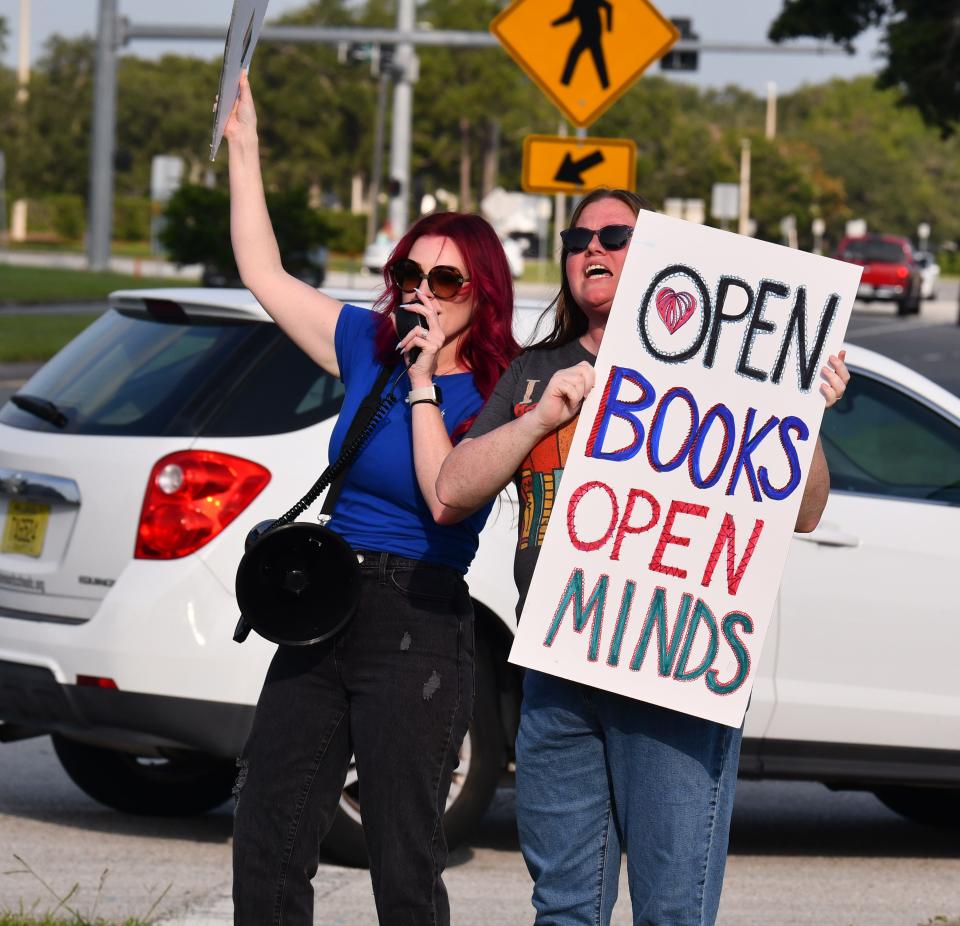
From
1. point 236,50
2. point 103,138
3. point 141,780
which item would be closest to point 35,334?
point 103,138

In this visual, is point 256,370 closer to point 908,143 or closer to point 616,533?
point 616,533

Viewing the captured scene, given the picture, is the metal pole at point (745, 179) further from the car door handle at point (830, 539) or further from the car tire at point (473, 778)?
the car tire at point (473, 778)

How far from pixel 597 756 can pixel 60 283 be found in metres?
37.9

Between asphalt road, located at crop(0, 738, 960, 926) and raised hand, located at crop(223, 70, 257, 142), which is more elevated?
raised hand, located at crop(223, 70, 257, 142)

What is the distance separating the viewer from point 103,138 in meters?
44.4

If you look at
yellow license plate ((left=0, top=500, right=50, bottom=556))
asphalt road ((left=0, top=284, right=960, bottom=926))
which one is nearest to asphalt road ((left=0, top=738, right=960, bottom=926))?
asphalt road ((left=0, top=284, right=960, bottom=926))

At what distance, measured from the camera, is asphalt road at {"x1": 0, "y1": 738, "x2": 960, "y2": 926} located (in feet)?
17.4

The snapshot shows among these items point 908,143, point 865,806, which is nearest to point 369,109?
point 908,143

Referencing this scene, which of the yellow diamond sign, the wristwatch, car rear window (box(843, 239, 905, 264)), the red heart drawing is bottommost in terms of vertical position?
car rear window (box(843, 239, 905, 264))

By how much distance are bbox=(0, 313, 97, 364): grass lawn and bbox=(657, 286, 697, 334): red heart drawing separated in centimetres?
1895

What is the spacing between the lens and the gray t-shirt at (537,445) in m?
3.56

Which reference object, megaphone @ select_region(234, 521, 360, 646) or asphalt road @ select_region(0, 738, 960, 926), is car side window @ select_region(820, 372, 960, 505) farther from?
megaphone @ select_region(234, 521, 360, 646)

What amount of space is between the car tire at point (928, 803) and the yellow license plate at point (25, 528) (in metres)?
2.90

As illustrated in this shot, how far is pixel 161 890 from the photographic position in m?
5.36
